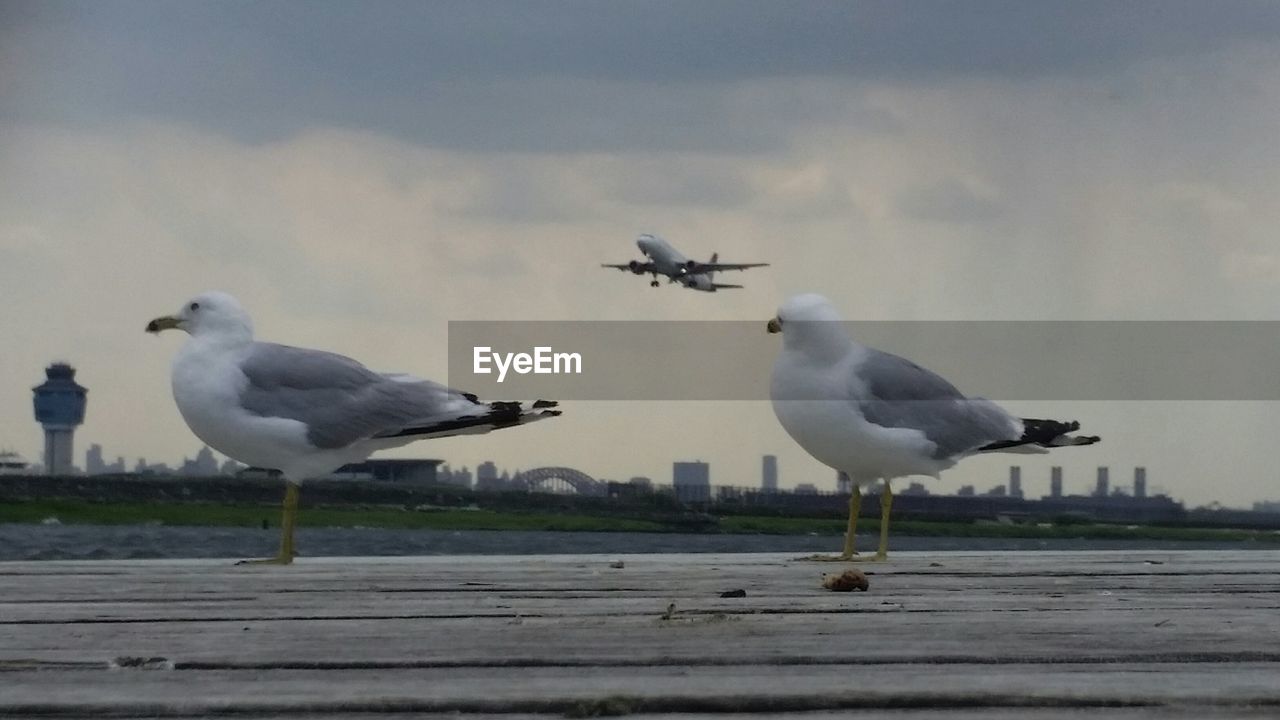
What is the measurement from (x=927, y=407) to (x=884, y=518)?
2.78 feet

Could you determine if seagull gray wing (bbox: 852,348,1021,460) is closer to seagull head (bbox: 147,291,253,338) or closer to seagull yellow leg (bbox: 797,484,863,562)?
seagull yellow leg (bbox: 797,484,863,562)

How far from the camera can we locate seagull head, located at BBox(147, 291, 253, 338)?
8.48 m

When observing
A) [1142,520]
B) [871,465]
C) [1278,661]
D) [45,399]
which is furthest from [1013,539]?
[45,399]

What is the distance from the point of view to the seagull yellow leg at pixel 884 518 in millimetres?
7514

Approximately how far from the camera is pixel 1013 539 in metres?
77.5

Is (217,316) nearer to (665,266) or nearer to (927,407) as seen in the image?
(927,407)

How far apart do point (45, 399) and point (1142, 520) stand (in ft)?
403

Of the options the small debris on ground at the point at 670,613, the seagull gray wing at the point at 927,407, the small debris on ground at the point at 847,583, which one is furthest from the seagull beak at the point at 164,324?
the small debris on ground at the point at 670,613

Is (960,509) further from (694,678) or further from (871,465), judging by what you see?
(694,678)

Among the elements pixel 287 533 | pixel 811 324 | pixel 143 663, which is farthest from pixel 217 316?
pixel 143 663

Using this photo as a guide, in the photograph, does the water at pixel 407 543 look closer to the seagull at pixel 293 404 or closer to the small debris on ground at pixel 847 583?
the seagull at pixel 293 404

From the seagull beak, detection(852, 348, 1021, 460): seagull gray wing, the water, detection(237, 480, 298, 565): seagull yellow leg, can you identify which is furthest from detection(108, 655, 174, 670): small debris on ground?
the water

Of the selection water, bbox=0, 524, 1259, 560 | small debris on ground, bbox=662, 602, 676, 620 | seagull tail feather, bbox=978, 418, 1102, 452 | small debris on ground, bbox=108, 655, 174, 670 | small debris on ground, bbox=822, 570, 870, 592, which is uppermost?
seagull tail feather, bbox=978, 418, 1102, 452

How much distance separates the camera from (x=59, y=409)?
553 ft
